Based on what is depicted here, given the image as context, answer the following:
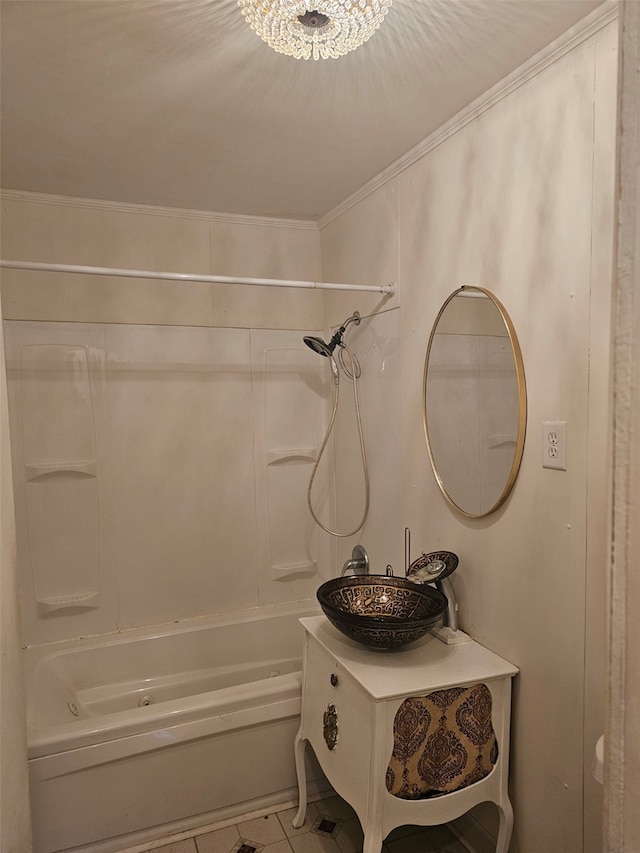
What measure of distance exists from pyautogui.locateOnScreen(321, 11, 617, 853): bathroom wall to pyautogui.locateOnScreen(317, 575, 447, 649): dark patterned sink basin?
0.17 m

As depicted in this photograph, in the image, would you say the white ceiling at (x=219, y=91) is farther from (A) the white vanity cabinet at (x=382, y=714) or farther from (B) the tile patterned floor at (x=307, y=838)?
(B) the tile patterned floor at (x=307, y=838)

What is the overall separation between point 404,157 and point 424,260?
0.43 m

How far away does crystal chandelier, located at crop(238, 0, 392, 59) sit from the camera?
125 centimetres

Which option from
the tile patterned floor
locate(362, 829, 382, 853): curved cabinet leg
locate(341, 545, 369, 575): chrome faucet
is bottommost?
the tile patterned floor

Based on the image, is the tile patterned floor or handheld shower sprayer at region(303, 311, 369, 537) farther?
handheld shower sprayer at region(303, 311, 369, 537)

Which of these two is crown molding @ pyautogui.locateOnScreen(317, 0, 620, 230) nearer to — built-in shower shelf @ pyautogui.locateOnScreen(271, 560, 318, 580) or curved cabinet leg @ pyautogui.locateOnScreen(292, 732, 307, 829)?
built-in shower shelf @ pyautogui.locateOnScreen(271, 560, 318, 580)

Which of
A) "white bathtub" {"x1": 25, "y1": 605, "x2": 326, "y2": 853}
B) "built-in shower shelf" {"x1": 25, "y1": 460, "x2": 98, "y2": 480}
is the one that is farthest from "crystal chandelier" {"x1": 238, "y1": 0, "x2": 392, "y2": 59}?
"white bathtub" {"x1": 25, "y1": 605, "x2": 326, "y2": 853}

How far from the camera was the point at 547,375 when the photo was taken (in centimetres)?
162

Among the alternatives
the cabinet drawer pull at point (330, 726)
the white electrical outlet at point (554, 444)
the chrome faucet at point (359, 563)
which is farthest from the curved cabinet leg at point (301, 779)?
the white electrical outlet at point (554, 444)

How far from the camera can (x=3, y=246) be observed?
98.9 inches

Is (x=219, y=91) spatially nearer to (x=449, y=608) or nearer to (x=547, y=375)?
(x=547, y=375)

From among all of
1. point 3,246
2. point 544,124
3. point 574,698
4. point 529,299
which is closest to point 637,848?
point 574,698

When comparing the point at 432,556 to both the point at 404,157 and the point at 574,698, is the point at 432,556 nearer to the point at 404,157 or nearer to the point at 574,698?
the point at 574,698

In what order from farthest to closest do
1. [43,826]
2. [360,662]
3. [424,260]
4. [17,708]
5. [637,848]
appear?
[424,260] → [43,826] → [360,662] → [17,708] → [637,848]
